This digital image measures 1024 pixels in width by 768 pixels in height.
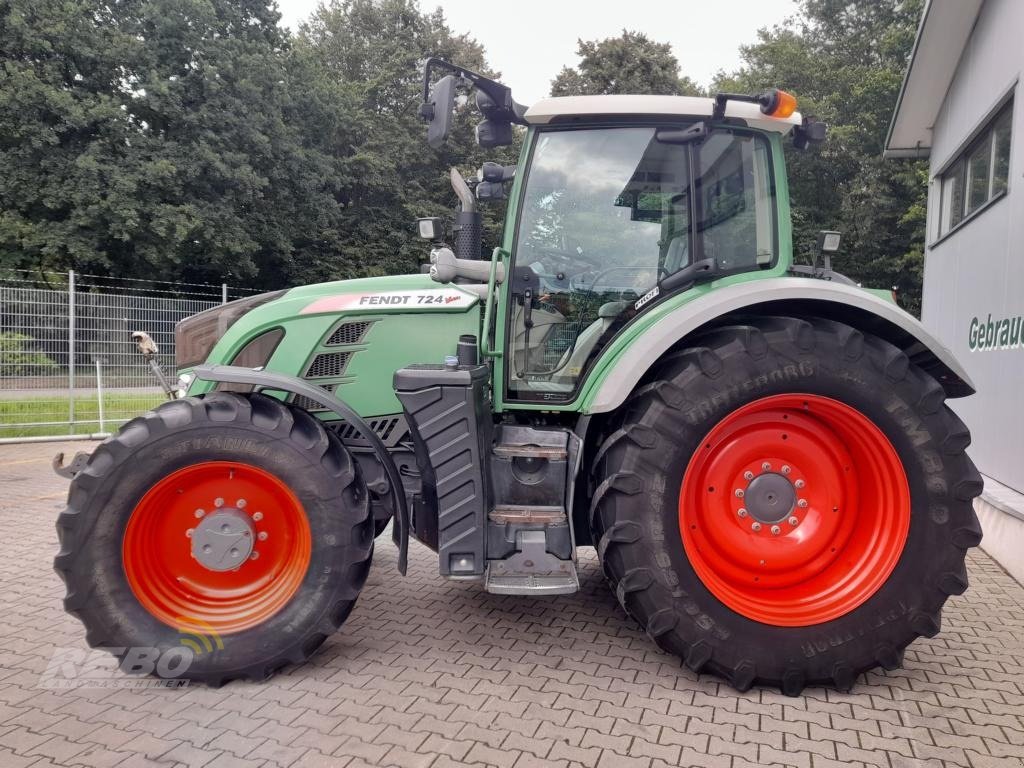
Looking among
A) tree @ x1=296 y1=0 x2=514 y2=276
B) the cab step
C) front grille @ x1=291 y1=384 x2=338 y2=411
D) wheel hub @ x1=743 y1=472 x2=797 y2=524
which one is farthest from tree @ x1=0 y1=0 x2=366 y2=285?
wheel hub @ x1=743 y1=472 x2=797 y2=524

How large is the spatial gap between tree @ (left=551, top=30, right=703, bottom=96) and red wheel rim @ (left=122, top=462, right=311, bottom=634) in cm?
2785

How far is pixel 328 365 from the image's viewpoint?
11.4 ft

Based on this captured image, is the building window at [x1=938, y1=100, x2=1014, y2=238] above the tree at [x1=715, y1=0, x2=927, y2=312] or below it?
below

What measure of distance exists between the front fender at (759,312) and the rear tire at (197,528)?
3.87ft

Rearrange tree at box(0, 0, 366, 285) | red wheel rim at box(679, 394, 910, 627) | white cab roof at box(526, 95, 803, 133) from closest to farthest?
1. red wheel rim at box(679, 394, 910, 627)
2. white cab roof at box(526, 95, 803, 133)
3. tree at box(0, 0, 366, 285)

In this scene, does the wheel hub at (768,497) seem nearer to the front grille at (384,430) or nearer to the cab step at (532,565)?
the cab step at (532,565)

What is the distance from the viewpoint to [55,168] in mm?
19766

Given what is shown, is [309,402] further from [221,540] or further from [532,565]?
[532,565]

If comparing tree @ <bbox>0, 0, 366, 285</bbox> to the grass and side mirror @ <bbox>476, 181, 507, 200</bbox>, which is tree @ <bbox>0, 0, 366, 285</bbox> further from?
side mirror @ <bbox>476, 181, 507, 200</bbox>

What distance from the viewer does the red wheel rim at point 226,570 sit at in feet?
9.59

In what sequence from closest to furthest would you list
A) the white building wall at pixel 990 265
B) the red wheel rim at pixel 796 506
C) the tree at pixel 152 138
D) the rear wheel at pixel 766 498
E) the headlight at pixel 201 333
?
the rear wheel at pixel 766 498
the red wheel rim at pixel 796 506
the headlight at pixel 201 333
the white building wall at pixel 990 265
the tree at pixel 152 138

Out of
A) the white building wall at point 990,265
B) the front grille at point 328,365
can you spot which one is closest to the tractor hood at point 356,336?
the front grille at point 328,365

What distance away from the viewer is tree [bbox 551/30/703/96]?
28.2 metres

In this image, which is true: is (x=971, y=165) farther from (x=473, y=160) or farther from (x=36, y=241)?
(x=36, y=241)
